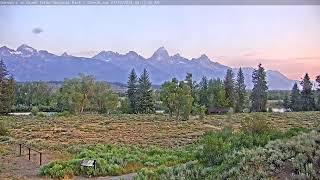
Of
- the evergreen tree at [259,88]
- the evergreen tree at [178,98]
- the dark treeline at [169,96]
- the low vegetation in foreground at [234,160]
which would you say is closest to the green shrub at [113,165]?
the low vegetation in foreground at [234,160]

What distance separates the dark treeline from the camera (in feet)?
132

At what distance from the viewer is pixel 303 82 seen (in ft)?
132

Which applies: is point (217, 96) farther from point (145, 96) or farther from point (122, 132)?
point (122, 132)

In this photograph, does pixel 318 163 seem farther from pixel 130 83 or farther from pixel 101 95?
pixel 101 95

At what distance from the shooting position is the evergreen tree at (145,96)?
44.2 meters

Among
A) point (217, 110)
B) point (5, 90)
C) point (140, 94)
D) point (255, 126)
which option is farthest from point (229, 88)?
point (255, 126)

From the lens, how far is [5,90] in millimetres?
40156

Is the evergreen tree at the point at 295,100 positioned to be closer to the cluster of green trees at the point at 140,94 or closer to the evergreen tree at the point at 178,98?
the evergreen tree at the point at 178,98

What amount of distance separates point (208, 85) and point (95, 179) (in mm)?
41069

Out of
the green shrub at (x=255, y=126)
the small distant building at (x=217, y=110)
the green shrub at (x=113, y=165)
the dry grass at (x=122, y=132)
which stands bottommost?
the dry grass at (x=122, y=132)

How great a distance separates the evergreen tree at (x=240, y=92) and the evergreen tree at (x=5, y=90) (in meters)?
24.7

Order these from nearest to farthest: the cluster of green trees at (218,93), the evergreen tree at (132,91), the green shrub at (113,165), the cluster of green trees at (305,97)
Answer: the green shrub at (113,165) → the cluster of green trees at (305,97) → the cluster of green trees at (218,93) → the evergreen tree at (132,91)

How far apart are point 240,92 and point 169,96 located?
1307 centimetres

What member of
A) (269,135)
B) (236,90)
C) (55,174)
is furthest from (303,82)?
(55,174)
